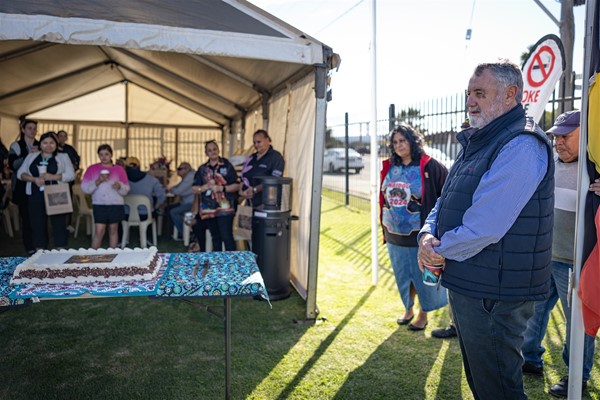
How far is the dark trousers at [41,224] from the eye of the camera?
587 centimetres

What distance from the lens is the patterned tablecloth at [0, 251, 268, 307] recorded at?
2.48 meters

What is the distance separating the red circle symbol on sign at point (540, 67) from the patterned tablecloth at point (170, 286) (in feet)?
8.73

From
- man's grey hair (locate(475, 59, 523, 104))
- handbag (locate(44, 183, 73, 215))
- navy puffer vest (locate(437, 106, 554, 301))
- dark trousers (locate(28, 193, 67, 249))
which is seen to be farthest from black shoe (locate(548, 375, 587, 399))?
dark trousers (locate(28, 193, 67, 249))

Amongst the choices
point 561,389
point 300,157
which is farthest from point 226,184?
point 561,389

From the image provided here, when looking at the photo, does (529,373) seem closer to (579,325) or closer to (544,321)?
(544,321)

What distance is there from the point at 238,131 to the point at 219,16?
6.57 metres

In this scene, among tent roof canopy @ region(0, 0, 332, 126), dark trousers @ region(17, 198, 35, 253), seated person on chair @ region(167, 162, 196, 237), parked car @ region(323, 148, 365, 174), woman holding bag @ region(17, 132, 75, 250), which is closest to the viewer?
tent roof canopy @ region(0, 0, 332, 126)

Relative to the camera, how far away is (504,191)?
1.83 meters

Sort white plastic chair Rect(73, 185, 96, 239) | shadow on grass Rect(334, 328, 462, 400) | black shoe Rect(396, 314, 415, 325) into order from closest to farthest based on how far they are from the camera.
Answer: shadow on grass Rect(334, 328, 462, 400), black shoe Rect(396, 314, 415, 325), white plastic chair Rect(73, 185, 96, 239)

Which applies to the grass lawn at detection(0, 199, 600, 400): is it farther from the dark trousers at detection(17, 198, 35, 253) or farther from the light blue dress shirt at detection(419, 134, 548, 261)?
the dark trousers at detection(17, 198, 35, 253)

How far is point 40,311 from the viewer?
14.7ft

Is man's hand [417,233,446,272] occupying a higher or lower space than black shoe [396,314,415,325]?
higher

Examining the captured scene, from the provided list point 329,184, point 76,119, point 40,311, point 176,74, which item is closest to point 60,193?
point 40,311

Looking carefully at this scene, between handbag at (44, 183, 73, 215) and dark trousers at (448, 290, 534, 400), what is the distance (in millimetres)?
5355
